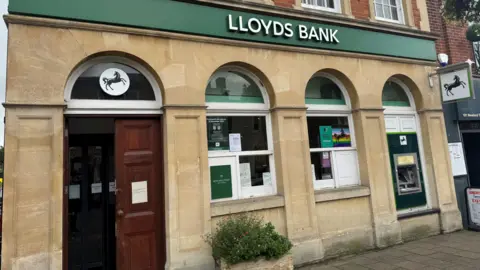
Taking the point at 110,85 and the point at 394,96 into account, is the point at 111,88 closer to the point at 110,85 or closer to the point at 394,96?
the point at 110,85

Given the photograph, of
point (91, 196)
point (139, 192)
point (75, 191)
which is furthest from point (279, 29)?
point (75, 191)

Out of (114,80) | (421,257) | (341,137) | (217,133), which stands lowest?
(421,257)

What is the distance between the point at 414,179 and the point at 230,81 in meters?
5.05

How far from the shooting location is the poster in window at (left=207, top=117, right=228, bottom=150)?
5.46m

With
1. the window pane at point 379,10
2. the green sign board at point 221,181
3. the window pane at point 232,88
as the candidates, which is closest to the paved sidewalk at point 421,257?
the green sign board at point 221,181

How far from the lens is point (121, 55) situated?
15.8 ft

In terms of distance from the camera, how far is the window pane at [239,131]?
5504 mm

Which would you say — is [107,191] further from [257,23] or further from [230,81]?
[257,23]

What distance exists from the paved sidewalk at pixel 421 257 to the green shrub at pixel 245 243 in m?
1.20

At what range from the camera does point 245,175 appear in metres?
5.65

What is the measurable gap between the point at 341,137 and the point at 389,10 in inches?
144

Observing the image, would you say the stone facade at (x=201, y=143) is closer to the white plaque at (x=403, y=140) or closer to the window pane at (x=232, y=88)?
the window pane at (x=232, y=88)

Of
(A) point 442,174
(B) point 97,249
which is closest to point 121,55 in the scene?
(B) point 97,249

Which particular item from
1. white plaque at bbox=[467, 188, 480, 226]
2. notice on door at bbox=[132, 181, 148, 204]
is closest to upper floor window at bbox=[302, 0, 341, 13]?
notice on door at bbox=[132, 181, 148, 204]
